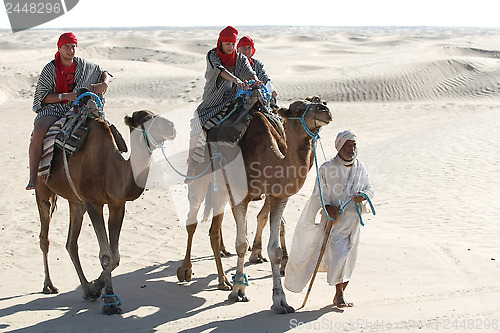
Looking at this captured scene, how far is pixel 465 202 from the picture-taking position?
39.7 feet

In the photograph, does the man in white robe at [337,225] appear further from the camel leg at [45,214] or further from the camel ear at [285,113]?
the camel leg at [45,214]

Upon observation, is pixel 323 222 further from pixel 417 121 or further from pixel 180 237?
pixel 417 121

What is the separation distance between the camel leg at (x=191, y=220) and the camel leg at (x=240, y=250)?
937 mm

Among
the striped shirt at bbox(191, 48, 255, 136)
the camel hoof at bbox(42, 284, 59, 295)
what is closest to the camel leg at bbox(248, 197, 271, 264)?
the striped shirt at bbox(191, 48, 255, 136)

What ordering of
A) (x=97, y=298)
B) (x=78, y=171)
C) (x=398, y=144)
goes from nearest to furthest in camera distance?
(x=78, y=171) < (x=97, y=298) < (x=398, y=144)

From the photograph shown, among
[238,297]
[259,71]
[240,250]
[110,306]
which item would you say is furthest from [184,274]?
[259,71]

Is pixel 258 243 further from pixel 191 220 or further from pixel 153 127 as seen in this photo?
pixel 153 127

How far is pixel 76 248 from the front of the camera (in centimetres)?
757

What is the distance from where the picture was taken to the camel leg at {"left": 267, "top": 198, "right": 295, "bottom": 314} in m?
6.85

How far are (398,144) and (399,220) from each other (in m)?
6.10

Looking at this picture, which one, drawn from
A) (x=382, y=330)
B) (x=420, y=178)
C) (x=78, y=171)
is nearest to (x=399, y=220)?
(x=420, y=178)

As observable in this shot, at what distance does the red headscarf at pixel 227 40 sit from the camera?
7.48 m

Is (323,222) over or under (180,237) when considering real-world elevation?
over

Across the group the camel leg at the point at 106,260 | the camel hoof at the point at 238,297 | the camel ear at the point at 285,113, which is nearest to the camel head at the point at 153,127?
the camel leg at the point at 106,260
